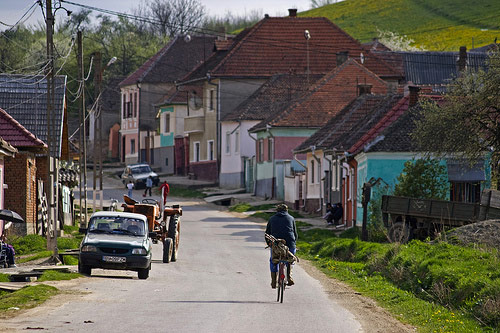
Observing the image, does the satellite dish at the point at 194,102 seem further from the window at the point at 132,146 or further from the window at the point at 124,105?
the window at the point at 124,105

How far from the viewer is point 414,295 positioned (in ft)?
65.3

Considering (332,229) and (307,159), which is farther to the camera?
(307,159)

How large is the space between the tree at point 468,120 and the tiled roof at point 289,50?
33302 mm

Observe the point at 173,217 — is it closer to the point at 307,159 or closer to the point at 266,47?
the point at 307,159

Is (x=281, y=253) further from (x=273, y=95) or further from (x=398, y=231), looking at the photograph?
(x=273, y=95)

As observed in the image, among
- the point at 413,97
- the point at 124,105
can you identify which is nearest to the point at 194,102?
the point at 124,105

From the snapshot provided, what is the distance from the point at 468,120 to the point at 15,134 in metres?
Result: 14.9

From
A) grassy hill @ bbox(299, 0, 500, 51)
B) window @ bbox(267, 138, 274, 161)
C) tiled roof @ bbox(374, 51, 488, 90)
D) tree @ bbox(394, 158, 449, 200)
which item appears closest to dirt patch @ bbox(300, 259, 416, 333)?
tree @ bbox(394, 158, 449, 200)

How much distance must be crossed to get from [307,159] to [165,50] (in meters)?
34.6

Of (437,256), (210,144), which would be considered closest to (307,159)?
(210,144)

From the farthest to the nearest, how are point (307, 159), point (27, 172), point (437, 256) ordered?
point (307, 159)
point (27, 172)
point (437, 256)

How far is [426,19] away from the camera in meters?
137

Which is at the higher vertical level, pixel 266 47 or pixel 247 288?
pixel 266 47

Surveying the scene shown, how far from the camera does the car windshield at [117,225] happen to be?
2419 centimetres
